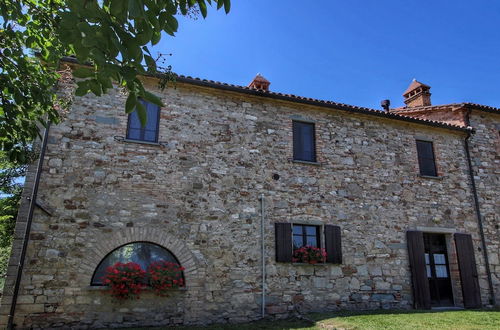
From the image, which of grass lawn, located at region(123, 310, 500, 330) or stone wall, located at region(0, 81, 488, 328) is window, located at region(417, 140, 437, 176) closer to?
stone wall, located at region(0, 81, 488, 328)

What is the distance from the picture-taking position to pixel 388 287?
30.5ft

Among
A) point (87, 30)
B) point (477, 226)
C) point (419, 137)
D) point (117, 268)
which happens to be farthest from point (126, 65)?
point (477, 226)

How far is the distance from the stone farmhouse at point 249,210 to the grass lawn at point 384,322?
0.54m

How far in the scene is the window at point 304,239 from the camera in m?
8.65

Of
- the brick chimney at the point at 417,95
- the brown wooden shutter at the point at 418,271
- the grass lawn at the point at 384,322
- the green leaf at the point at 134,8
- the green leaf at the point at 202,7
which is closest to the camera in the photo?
the green leaf at the point at 134,8

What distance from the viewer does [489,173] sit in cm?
1155

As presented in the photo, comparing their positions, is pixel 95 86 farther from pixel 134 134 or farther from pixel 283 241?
pixel 283 241

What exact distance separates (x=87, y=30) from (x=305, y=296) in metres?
7.71

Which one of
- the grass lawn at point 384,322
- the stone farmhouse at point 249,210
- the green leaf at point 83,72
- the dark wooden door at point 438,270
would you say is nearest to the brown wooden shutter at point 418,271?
the stone farmhouse at point 249,210

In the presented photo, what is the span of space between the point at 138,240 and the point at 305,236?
3.93m

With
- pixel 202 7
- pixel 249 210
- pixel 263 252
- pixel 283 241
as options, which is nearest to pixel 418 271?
pixel 283 241

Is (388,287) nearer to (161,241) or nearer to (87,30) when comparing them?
(161,241)

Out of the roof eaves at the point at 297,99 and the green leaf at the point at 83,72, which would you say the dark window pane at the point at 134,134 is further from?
the green leaf at the point at 83,72

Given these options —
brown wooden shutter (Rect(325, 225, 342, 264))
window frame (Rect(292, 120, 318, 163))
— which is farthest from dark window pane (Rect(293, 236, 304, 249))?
window frame (Rect(292, 120, 318, 163))
